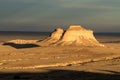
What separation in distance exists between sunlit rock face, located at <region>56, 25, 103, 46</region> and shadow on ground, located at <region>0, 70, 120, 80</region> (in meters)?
26.2

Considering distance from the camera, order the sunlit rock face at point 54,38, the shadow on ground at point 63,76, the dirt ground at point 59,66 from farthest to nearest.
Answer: the sunlit rock face at point 54,38 < the dirt ground at point 59,66 < the shadow on ground at point 63,76

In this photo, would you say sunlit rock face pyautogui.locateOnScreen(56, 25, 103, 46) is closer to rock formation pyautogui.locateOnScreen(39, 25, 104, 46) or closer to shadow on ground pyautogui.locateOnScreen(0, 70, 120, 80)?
rock formation pyautogui.locateOnScreen(39, 25, 104, 46)

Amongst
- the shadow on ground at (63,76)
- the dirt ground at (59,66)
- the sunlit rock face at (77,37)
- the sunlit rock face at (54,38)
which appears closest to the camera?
the shadow on ground at (63,76)

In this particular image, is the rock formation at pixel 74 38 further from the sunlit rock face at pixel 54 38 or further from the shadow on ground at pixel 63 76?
the shadow on ground at pixel 63 76

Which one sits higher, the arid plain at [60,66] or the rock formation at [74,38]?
the rock formation at [74,38]

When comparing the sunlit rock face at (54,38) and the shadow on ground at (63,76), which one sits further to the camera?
the sunlit rock face at (54,38)

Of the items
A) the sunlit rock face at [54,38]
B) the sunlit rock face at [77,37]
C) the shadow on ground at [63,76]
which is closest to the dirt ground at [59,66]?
the shadow on ground at [63,76]

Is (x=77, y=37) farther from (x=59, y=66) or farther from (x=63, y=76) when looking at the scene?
(x=63, y=76)

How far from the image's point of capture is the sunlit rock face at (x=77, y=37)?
53.7m

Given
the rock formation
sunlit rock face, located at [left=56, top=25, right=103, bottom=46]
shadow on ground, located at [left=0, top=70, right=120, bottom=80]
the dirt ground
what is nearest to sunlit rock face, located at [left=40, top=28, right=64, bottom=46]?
the rock formation

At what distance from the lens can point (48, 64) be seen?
34406 millimetres

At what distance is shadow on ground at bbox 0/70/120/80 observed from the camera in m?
24.1

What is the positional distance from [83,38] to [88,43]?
137cm

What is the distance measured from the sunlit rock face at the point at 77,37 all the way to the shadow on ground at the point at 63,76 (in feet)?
85.8
